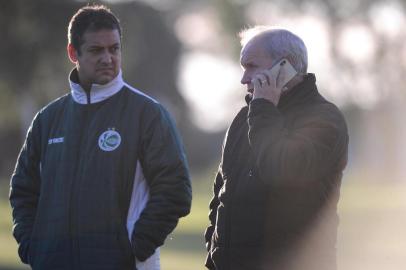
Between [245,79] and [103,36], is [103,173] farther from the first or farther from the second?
[245,79]

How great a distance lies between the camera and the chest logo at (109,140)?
Result: 7199 mm

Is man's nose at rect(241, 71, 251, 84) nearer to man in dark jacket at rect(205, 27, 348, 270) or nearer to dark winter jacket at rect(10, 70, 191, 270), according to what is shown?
man in dark jacket at rect(205, 27, 348, 270)

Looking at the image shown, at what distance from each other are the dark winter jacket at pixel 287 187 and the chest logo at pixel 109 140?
91cm

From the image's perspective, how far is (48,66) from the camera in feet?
119

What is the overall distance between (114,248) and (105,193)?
347 mm

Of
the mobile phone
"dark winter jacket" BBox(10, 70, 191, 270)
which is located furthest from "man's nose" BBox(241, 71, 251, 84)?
"dark winter jacket" BBox(10, 70, 191, 270)

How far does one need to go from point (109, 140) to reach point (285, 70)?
1302mm

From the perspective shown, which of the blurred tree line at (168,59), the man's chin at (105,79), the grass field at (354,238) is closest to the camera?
the man's chin at (105,79)

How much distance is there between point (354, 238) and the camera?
23312 millimetres

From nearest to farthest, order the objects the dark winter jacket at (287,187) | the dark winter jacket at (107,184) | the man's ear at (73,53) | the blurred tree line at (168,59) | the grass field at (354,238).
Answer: the dark winter jacket at (287,187) → the dark winter jacket at (107,184) → the man's ear at (73,53) → the grass field at (354,238) → the blurred tree line at (168,59)

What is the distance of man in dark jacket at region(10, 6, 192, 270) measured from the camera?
23.3 ft

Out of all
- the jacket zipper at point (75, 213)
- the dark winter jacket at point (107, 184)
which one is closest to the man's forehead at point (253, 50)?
the dark winter jacket at point (107, 184)

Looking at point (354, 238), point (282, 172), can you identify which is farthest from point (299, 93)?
point (354, 238)

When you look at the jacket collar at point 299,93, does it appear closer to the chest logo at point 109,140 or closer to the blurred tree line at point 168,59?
the chest logo at point 109,140
